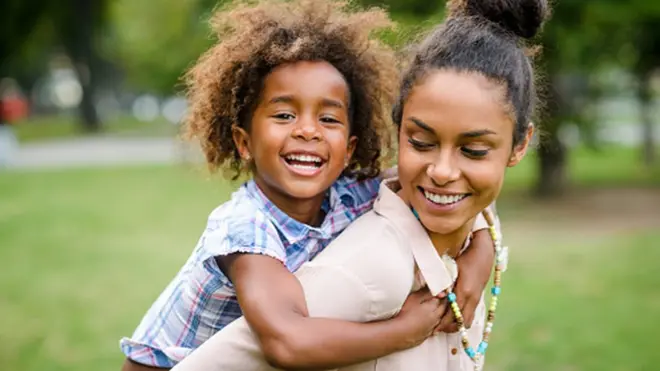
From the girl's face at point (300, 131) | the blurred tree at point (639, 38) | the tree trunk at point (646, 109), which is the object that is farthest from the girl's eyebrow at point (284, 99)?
the tree trunk at point (646, 109)

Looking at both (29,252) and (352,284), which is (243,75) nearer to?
(352,284)

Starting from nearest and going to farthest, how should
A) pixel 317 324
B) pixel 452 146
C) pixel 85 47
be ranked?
pixel 317 324 → pixel 452 146 → pixel 85 47

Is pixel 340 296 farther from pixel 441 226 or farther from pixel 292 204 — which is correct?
pixel 292 204

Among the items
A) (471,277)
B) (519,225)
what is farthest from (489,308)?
(519,225)

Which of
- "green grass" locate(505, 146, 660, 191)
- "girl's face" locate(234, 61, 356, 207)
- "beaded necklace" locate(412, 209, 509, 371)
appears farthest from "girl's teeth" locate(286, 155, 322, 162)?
"green grass" locate(505, 146, 660, 191)

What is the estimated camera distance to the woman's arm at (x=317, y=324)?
1.94 m

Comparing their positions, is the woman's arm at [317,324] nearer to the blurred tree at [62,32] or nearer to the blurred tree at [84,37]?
the blurred tree at [62,32]

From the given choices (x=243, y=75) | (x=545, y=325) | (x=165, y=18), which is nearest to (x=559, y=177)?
(x=545, y=325)

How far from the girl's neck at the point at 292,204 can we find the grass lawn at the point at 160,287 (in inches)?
29.4

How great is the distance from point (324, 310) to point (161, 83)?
74.7 feet

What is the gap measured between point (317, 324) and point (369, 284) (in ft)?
0.51

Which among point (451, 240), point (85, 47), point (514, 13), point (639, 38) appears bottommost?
point (85, 47)

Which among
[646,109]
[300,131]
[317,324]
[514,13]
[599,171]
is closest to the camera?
[317,324]

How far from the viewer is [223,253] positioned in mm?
2150
